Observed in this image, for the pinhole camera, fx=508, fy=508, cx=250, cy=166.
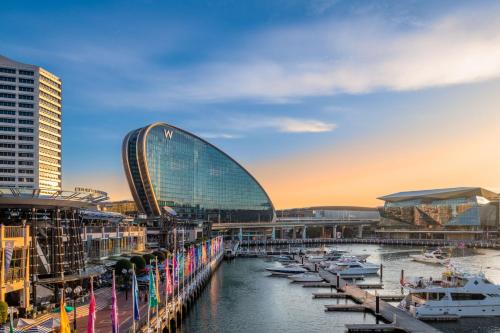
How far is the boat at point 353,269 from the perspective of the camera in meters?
93.7

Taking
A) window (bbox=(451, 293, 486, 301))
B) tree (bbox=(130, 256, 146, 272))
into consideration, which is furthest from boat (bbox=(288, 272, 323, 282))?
window (bbox=(451, 293, 486, 301))

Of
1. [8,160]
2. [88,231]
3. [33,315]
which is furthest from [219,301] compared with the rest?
[8,160]

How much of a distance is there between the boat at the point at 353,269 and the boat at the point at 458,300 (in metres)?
37.3

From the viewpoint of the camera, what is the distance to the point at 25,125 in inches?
5694

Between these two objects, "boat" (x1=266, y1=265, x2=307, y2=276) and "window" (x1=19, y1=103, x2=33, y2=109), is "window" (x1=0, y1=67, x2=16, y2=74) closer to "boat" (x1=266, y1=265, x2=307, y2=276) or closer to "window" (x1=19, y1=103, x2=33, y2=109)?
"window" (x1=19, y1=103, x2=33, y2=109)

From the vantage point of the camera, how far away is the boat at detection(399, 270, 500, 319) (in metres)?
53.7

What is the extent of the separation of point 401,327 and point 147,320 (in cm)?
2374

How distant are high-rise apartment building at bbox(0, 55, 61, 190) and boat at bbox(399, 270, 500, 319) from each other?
374 feet

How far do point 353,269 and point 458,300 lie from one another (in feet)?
131

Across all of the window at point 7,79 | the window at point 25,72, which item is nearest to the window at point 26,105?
the window at point 7,79

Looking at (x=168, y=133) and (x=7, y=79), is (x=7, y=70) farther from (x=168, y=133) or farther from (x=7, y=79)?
(x=168, y=133)

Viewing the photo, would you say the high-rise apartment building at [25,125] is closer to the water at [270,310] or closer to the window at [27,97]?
the window at [27,97]

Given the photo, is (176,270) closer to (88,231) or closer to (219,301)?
(219,301)

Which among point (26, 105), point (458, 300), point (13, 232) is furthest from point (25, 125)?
point (458, 300)
